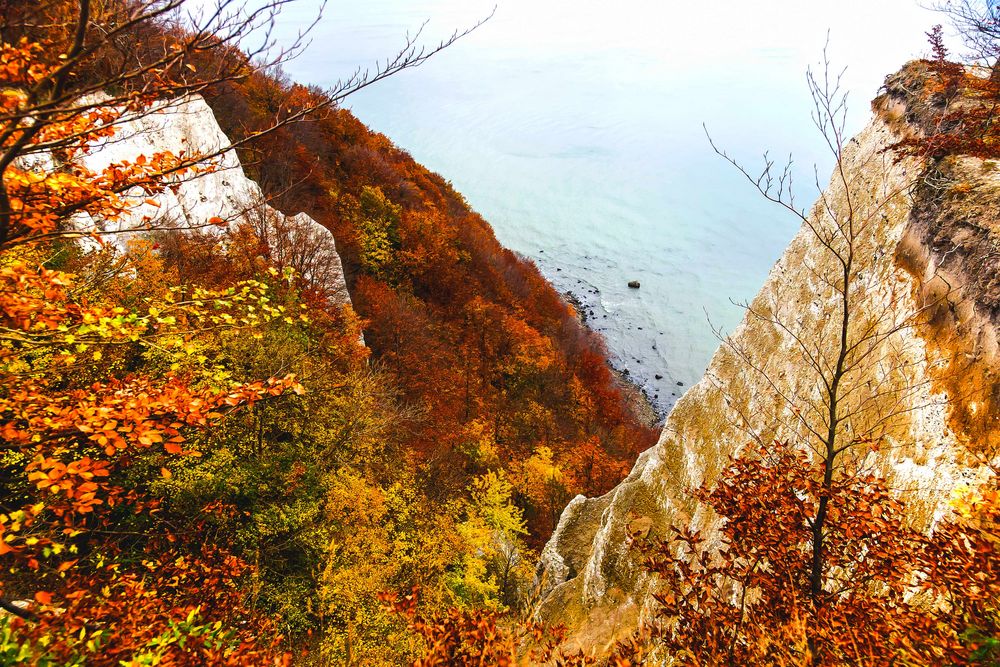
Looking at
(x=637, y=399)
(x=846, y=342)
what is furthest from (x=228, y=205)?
(x=637, y=399)

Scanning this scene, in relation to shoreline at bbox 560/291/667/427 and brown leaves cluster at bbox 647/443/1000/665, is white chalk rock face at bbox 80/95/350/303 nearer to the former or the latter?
A: brown leaves cluster at bbox 647/443/1000/665

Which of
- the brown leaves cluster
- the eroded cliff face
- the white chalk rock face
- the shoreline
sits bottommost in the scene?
the brown leaves cluster

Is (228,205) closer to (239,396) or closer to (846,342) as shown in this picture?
(239,396)

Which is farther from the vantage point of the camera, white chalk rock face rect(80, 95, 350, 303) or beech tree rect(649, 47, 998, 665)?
white chalk rock face rect(80, 95, 350, 303)

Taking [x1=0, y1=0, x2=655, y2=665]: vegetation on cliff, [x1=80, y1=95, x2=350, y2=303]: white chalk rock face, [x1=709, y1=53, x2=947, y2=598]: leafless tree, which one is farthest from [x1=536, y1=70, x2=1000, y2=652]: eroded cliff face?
[x1=80, y1=95, x2=350, y2=303]: white chalk rock face

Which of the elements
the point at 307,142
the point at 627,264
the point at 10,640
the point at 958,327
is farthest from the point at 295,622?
the point at 627,264

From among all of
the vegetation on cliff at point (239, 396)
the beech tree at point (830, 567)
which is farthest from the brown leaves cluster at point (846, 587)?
the vegetation on cliff at point (239, 396)

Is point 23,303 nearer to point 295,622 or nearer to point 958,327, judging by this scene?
point 295,622

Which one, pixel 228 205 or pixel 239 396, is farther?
pixel 228 205
